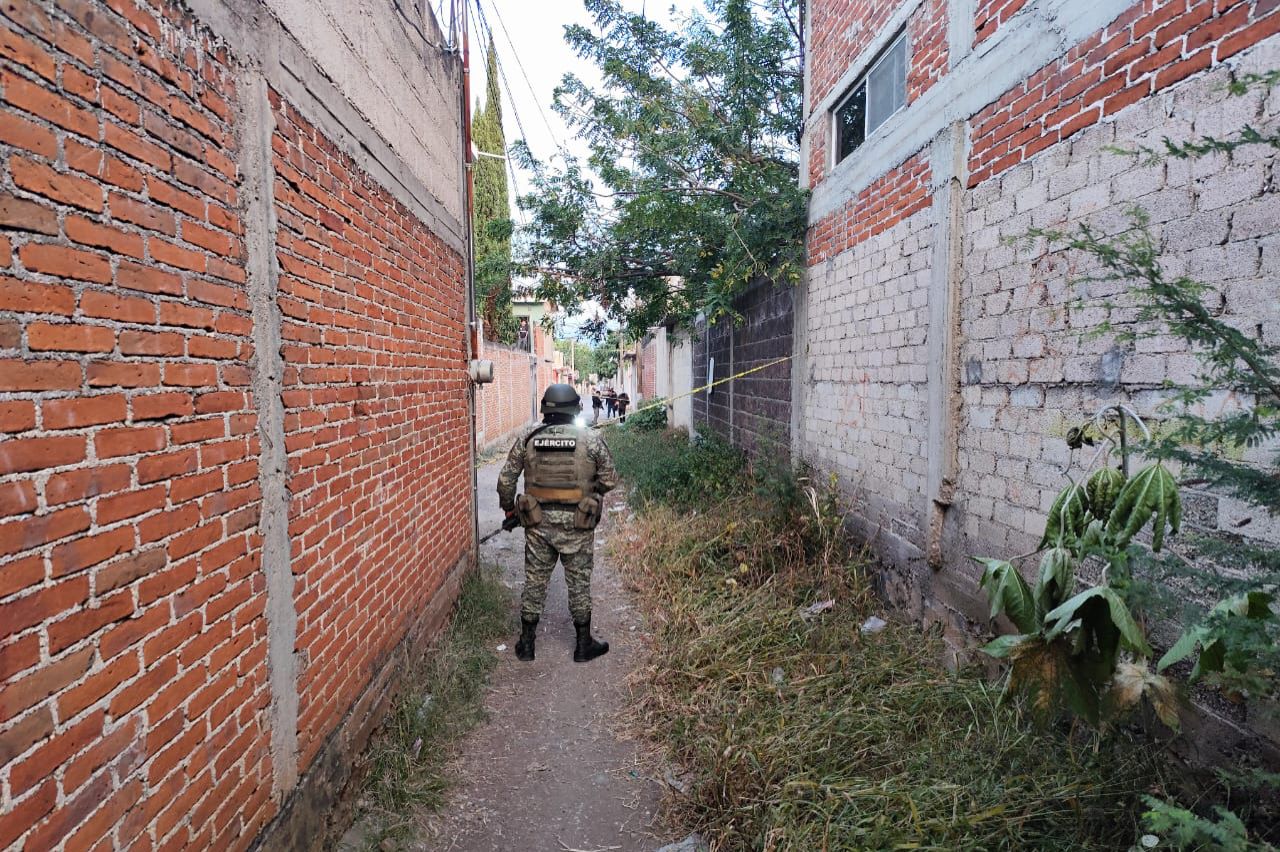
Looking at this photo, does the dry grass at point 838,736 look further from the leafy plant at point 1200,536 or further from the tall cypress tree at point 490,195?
the tall cypress tree at point 490,195

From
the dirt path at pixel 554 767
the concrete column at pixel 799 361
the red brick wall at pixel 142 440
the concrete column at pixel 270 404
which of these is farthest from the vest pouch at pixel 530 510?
the concrete column at pixel 799 361

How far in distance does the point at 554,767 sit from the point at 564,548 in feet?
4.76

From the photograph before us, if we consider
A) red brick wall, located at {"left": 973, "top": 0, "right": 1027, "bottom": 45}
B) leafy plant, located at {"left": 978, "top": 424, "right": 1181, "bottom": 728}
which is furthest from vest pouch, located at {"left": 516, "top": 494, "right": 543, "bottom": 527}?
red brick wall, located at {"left": 973, "top": 0, "right": 1027, "bottom": 45}

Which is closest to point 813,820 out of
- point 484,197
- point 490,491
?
point 490,491

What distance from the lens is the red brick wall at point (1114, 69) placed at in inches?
82.4

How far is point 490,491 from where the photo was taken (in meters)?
10.0

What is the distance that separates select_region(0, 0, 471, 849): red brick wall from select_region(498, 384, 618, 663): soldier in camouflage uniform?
1.77 m

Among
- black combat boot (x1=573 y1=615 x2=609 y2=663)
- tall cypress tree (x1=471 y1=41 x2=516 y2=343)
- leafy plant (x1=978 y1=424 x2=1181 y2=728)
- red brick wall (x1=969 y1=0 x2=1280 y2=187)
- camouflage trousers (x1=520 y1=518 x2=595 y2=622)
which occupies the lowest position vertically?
black combat boot (x1=573 y1=615 x2=609 y2=663)

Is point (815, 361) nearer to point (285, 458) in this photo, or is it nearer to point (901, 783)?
point (901, 783)

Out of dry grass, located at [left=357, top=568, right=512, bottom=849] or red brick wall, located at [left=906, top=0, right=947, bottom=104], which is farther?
red brick wall, located at [left=906, top=0, right=947, bottom=104]

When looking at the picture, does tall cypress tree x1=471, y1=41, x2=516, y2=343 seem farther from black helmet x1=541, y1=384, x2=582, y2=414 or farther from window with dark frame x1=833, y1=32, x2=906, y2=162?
black helmet x1=541, y1=384, x2=582, y2=414

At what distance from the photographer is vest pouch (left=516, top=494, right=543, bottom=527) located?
4.27 metres

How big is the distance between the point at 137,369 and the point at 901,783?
9.19 ft

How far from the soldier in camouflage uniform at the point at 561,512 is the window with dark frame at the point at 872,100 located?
3057mm
